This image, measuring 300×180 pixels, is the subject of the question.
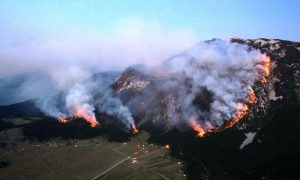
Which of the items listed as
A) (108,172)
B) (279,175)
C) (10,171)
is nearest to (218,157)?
(279,175)

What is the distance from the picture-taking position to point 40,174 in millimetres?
190750

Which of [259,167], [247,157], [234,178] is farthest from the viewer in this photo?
[247,157]

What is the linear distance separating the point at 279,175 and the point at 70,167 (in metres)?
120

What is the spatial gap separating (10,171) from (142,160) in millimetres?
80021

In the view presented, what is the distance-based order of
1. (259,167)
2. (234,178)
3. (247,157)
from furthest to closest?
(247,157) < (259,167) < (234,178)

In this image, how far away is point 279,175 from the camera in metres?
170

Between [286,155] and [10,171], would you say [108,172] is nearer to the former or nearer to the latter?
[10,171]

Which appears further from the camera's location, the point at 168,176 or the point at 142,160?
the point at 142,160

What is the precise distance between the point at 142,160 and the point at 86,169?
3391 cm

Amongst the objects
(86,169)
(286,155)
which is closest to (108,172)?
(86,169)

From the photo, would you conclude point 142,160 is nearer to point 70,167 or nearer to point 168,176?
point 168,176

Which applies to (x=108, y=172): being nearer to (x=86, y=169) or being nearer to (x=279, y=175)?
(x=86, y=169)

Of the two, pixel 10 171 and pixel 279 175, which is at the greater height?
pixel 10 171

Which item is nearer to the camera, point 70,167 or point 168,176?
point 168,176
